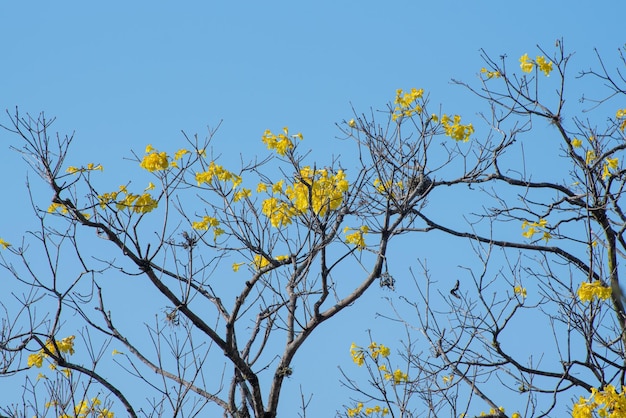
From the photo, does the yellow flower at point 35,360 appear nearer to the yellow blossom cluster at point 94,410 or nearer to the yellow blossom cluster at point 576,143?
the yellow blossom cluster at point 94,410

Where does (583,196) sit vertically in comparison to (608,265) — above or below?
above

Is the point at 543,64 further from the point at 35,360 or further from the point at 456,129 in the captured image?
the point at 35,360

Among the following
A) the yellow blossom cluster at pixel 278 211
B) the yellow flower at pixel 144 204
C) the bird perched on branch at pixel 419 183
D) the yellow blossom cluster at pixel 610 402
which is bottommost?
the yellow blossom cluster at pixel 610 402

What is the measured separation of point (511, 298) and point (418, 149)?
1057 millimetres

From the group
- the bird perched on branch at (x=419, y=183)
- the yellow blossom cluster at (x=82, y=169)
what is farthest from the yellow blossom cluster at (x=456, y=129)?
the yellow blossom cluster at (x=82, y=169)

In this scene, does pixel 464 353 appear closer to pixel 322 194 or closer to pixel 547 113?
pixel 322 194

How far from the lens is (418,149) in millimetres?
5062

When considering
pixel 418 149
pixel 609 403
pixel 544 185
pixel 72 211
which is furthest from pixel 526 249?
pixel 72 211

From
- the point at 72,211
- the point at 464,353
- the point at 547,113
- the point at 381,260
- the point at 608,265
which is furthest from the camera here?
the point at 547,113

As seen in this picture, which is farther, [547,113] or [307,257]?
[547,113]

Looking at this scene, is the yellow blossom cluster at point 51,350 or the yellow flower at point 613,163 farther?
the yellow flower at point 613,163

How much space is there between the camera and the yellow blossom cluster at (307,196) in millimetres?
4711

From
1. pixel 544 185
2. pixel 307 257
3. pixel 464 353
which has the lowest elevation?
pixel 464 353

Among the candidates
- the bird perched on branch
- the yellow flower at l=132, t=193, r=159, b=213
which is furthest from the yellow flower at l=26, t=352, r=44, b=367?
the bird perched on branch
